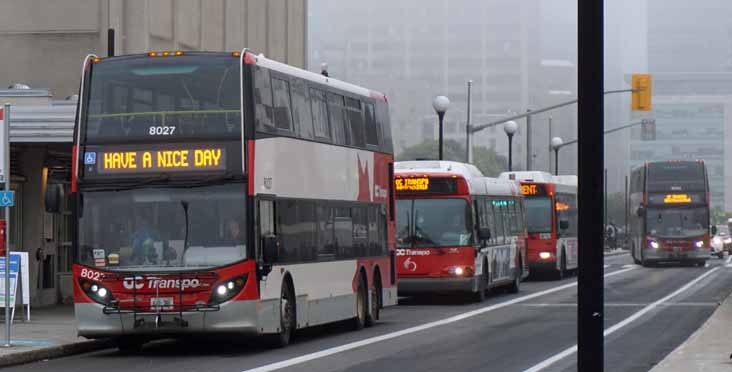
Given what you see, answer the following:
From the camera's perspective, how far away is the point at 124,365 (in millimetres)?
18109

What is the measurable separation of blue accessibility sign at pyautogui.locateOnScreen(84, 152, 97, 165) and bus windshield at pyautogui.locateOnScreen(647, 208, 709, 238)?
43.9 metres

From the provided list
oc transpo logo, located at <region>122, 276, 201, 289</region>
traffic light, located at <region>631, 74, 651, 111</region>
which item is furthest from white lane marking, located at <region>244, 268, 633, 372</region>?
traffic light, located at <region>631, 74, 651, 111</region>

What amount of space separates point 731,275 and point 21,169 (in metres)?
31.5

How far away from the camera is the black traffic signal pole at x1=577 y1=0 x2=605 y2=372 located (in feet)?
19.2

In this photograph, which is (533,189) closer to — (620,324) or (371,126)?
(620,324)

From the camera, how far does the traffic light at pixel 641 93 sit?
46.4 m

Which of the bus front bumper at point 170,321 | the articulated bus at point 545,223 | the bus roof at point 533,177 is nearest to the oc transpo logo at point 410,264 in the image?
the bus front bumper at point 170,321

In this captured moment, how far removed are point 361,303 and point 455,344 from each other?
392 cm

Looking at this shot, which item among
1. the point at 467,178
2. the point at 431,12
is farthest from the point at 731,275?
the point at 431,12

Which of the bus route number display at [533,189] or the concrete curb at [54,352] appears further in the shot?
the bus route number display at [533,189]

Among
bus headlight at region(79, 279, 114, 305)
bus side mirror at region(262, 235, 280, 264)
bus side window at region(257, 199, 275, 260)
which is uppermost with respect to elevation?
bus side window at region(257, 199, 275, 260)

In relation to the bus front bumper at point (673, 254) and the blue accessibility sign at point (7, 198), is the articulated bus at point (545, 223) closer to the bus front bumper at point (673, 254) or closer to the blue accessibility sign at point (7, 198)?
the bus front bumper at point (673, 254)

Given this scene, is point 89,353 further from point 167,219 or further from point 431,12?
point 431,12

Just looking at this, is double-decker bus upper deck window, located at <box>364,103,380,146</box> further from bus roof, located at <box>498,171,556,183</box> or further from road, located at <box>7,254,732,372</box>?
bus roof, located at <box>498,171,556,183</box>
